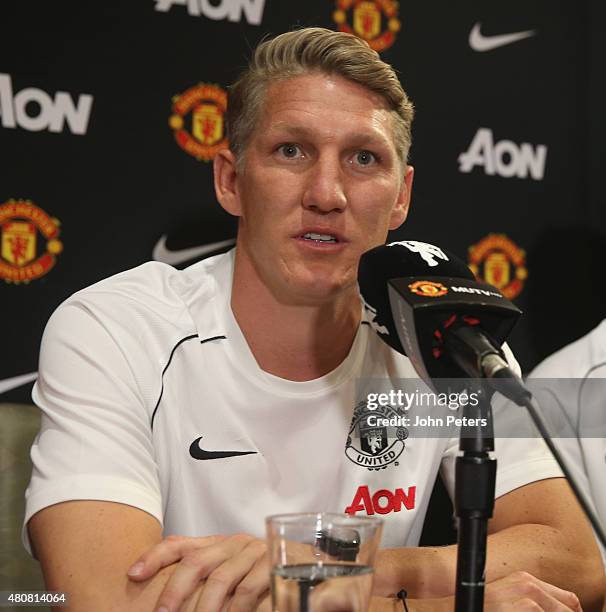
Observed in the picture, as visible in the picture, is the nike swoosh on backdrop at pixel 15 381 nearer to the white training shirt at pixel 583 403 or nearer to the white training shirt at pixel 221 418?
the white training shirt at pixel 221 418

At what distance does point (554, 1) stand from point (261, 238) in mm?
1312

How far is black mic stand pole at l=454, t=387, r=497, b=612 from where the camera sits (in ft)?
2.41

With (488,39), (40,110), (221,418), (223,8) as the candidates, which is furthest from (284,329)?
(488,39)

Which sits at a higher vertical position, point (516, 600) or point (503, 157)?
point (503, 157)

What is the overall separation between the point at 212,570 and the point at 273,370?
18.8 inches

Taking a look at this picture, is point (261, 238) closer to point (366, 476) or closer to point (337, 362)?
point (337, 362)

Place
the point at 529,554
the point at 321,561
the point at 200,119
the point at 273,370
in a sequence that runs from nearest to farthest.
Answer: the point at 321,561 → the point at 529,554 → the point at 273,370 → the point at 200,119

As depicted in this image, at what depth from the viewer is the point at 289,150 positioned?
1.37m

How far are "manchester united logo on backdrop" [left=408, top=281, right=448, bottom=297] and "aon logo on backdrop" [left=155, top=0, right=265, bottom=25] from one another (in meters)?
1.32

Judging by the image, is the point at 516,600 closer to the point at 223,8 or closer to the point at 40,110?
the point at 40,110

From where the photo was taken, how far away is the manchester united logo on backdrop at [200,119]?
190 cm

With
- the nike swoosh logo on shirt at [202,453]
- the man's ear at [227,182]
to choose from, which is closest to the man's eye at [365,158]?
the man's ear at [227,182]

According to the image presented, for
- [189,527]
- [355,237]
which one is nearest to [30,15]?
[355,237]

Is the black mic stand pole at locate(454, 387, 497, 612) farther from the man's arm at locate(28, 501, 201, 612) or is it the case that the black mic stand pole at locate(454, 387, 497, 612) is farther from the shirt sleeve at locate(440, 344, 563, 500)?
the shirt sleeve at locate(440, 344, 563, 500)
